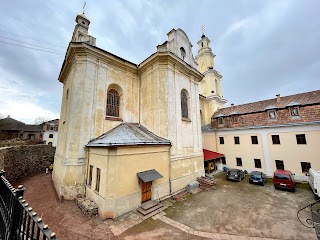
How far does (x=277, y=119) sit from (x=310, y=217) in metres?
11.9

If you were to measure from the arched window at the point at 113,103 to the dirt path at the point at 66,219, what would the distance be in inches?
285

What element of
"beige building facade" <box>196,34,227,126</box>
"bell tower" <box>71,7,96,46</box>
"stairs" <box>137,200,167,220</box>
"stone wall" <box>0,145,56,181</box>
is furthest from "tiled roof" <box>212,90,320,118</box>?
"stone wall" <box>0,145,56,181</box>

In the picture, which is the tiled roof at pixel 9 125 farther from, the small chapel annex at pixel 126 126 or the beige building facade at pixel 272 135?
the beige building facade at pixel 272 135

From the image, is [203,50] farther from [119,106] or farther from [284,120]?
[119,106]

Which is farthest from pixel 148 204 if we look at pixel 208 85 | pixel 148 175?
pixel 208 85

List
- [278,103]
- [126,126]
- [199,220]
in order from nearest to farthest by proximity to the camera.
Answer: [199,220] → [126,126] → [278,103]

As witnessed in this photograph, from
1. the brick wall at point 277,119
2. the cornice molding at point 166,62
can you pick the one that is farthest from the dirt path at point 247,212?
the cornice molding at point 166,62

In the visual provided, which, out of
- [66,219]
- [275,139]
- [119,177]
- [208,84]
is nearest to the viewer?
[66,219]

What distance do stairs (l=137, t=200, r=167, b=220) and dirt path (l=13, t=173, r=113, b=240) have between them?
2.03m

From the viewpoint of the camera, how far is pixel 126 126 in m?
12.5

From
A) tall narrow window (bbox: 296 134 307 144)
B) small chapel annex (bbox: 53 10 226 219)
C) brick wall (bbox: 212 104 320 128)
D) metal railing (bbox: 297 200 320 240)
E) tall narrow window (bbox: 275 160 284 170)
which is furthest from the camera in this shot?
tall narrow window (bbox: 275 160 284 170)

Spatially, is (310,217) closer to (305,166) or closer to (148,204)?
(305,166)

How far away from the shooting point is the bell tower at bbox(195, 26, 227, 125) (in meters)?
25.9

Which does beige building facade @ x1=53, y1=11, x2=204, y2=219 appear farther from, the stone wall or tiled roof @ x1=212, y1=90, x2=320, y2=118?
tiled roof @ x1=212, y1=90, x2=320, y2=118
